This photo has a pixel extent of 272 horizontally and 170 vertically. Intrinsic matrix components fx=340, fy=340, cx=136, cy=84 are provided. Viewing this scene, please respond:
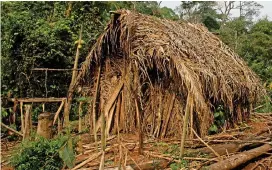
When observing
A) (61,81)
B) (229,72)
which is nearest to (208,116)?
(229,72)

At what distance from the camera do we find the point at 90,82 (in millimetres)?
9383

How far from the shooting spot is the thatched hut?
285 inches

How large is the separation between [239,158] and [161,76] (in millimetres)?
2706

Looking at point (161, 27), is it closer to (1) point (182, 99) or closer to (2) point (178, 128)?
(1) point (182, 99)

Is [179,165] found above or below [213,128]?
below

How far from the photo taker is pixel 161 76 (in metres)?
8.10

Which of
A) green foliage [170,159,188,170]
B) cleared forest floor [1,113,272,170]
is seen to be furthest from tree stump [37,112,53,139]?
green foliage [170,159,188,170]

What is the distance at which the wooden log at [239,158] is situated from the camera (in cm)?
593

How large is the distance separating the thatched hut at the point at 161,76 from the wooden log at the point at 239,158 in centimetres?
114

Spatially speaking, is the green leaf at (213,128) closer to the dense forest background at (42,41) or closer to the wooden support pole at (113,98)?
the wooden support pole at (113,98)

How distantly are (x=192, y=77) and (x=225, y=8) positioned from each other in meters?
27.2

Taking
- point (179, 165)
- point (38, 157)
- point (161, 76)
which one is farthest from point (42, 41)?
point (179, 165)

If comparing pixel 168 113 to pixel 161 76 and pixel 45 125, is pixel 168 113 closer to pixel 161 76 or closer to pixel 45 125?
pixel 161 76

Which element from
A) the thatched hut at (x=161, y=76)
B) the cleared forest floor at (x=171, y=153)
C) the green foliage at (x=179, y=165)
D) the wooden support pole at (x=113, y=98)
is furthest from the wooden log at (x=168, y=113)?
the green foliage at (x=179, y=165)
